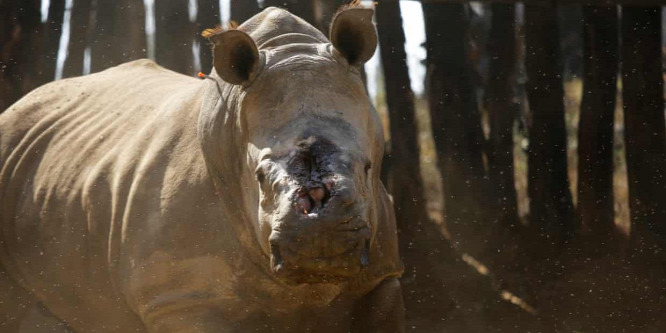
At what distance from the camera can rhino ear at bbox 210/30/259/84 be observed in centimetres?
414

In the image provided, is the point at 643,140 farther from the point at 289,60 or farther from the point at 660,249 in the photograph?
the point at 289,60

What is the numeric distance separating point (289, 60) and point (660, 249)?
3515mm

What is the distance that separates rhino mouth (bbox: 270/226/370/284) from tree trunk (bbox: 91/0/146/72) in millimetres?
4346

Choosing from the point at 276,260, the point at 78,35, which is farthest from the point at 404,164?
the point at 276,260

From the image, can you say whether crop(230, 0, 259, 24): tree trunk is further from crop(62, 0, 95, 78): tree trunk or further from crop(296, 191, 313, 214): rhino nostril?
crop(296, 191, 313, 214): rhino nostril

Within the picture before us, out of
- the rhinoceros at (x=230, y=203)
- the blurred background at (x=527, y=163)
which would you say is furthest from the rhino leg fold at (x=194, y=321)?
the blurred background at (x=527, y=163)

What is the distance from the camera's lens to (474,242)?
701 centimetres

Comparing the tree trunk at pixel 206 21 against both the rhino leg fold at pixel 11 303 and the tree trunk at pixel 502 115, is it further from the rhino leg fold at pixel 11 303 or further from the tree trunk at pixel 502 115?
the rhino leg fold at pixel 11 303

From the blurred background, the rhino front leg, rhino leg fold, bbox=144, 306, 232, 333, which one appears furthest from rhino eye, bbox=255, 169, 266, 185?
the blurred background

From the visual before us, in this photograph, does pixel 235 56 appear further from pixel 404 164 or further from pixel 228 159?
pixel 404 164

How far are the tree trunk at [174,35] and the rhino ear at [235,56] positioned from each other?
3232 millimetres

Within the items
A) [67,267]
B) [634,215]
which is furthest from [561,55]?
[67,267]

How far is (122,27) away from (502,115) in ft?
9.30

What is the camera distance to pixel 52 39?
760 centimetres
